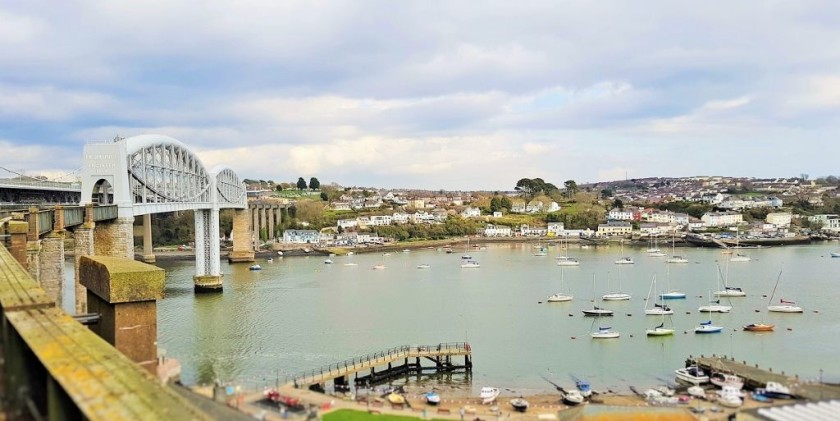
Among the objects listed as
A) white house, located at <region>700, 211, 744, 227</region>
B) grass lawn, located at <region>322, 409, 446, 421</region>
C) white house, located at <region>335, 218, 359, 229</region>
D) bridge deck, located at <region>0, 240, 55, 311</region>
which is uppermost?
bridge deck, located at <region>0, 240, 55, 311</region>

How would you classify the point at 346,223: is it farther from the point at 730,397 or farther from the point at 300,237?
the point at 730,397

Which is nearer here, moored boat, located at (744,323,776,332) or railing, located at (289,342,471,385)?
railing, located at (289,342,471,385)

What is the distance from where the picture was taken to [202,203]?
44562mm

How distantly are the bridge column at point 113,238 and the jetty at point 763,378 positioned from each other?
70.6ft

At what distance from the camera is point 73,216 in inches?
843

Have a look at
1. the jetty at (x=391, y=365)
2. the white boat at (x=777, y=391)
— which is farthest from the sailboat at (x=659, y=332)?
the white boat at (x=777, y=391)

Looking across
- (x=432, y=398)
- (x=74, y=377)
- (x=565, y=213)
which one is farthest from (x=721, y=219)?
(x=74, y=377)

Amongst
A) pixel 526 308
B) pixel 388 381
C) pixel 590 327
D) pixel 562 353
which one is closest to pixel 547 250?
pixel 526 308

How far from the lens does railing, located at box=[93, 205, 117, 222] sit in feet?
80.1

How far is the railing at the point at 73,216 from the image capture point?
67.4ft

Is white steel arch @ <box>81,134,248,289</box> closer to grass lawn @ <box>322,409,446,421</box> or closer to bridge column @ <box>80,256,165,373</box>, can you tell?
grass lawn @ <box>322,409,446,421</box>

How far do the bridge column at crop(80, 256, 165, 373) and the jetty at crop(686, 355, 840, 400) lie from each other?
1851 centimetres

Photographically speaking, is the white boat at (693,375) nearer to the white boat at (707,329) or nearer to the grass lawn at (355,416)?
the white boat at (707,329)

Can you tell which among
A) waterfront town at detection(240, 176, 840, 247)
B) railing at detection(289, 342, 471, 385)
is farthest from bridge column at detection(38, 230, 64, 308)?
waterfront town at detection(240, 176, 840, 247)
